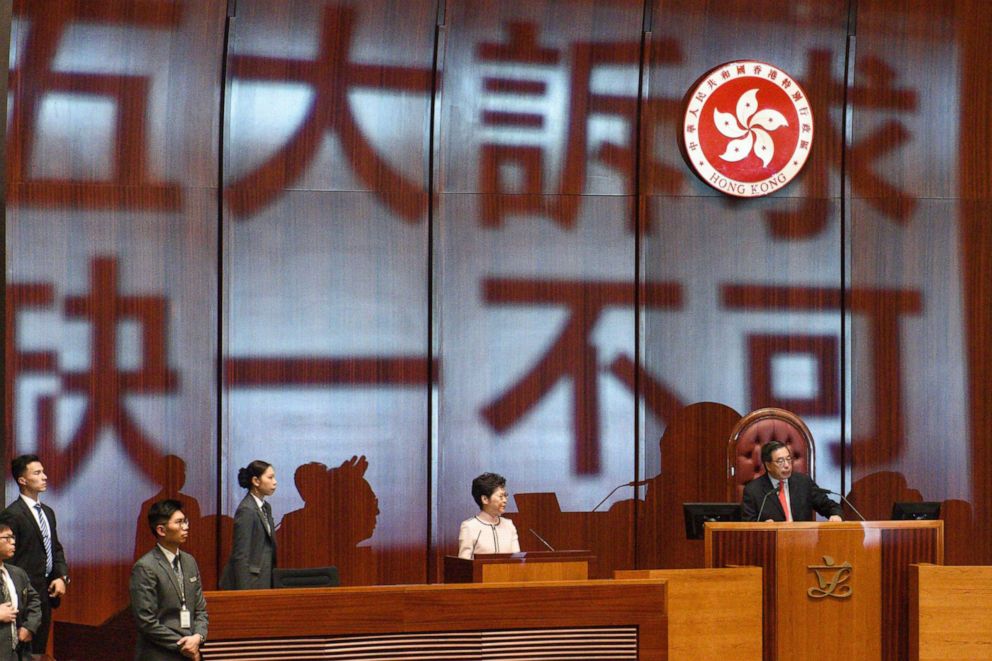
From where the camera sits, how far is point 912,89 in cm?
824

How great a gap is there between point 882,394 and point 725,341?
3.21 ft

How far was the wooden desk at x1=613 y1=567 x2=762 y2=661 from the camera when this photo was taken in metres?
5.94

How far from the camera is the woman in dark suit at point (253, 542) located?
19.6 ft

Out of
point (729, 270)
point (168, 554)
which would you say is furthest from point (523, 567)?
point (729, 270)

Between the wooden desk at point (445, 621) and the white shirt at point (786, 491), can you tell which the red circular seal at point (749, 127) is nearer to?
the white shirt at point (786, 491)

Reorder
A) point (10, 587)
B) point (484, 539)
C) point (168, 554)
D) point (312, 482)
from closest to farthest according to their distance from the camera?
point (10, 587)
point (168, 554)
point (484, 539)
point (312, 482)

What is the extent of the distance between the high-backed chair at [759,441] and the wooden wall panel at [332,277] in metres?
1.76

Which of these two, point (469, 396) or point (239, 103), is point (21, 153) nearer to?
point (239, 103)

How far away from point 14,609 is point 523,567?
81.5 inches

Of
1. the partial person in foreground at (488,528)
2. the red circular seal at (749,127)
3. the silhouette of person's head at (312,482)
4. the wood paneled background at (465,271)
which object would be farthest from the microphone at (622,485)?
the red circular seal at (749,127)

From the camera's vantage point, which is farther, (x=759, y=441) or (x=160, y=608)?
(x=759, y=441)

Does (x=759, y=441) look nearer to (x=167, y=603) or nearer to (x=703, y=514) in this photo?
(x=703, y=514)

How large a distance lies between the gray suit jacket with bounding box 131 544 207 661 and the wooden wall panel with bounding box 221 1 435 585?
2.43 metres

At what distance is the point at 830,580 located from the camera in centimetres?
607
